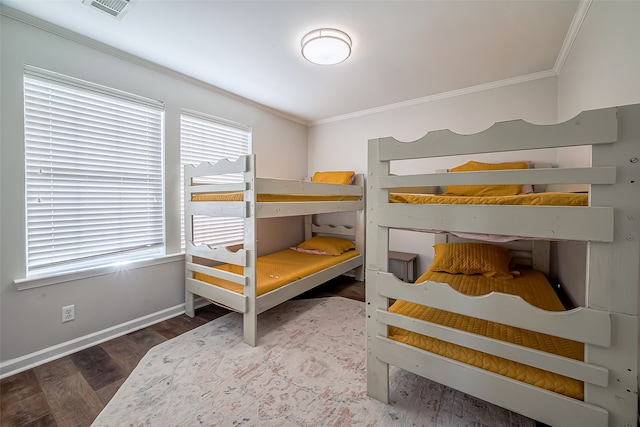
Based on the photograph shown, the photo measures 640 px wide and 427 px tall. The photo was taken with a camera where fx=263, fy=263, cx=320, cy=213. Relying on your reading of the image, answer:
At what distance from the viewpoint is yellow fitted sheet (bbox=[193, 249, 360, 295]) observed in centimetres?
225

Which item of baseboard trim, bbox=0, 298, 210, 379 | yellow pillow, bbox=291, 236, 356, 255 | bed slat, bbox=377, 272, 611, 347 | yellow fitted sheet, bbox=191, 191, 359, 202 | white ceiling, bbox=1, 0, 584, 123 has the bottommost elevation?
baseboard trim, bbox=0, 298, 210, 379

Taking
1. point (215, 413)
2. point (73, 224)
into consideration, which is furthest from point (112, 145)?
point (215, 413)

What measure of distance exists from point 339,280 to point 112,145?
9.43 feet

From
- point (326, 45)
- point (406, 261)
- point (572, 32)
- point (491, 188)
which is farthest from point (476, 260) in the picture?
point (326, 45)

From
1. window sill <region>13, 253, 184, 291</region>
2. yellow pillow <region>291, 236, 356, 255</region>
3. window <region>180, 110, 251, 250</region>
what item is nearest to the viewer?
window sill <region>13, 253, 184, 291</region>

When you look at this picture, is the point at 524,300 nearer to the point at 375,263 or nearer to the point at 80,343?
the point at 375,263

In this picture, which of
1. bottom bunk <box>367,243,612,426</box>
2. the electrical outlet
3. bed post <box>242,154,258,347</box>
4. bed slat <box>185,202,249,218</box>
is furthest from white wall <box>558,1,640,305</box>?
the electrical outlet

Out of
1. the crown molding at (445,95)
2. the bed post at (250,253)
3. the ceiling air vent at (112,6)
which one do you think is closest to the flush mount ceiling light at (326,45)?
the bed post at (250,253)

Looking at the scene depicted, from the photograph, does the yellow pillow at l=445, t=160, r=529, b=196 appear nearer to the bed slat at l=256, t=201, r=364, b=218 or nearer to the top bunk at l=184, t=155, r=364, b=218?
the bed slat at l=256, t=201, r=364, b=218

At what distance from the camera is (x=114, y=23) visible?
1806 millimetres

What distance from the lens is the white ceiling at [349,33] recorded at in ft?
5.42

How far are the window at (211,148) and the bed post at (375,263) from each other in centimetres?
201

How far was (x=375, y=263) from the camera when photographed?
141 centimetres

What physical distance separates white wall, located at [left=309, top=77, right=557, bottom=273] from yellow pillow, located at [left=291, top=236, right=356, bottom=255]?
0.61m
